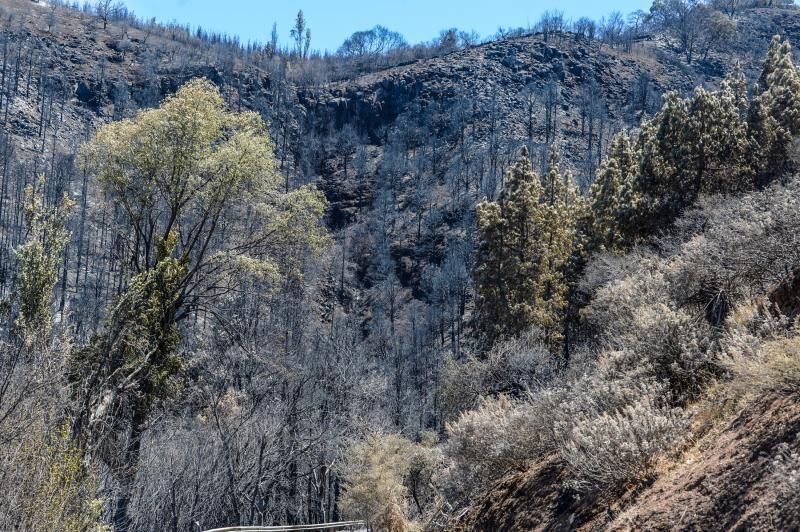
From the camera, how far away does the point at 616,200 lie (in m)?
30.5

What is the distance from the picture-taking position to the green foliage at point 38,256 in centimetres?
1104

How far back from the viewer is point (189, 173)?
62.2ft

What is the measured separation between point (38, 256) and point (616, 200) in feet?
78.4

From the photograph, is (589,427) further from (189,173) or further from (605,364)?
(189,173)

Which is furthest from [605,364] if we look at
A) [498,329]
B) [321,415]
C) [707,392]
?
[321,415]

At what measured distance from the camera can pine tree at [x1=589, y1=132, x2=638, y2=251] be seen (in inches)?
1128

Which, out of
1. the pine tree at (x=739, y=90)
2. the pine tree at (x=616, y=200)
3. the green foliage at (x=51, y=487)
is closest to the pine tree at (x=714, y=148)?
the pine tree at (x=616, y=200)

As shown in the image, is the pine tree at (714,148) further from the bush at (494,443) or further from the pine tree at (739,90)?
the bush at (494,443)

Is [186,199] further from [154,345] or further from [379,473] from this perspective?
[379,473]

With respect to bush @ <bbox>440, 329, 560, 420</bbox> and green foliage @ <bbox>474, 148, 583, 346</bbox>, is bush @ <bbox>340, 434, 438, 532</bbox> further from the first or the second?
green foliage @ <bbox>474, 148, 583, 346</bbox>

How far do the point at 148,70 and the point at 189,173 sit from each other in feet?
385

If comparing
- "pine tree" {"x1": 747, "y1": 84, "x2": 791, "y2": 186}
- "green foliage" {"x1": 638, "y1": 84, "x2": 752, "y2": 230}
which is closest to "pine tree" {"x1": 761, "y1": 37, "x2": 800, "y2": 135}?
"pine tree" {"x1": 747, "y1": 84, "x2": 791, "y2": 186}

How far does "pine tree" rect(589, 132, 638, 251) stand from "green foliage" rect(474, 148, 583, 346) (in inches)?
74.5

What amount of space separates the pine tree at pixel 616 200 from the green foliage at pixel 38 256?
21.3 metres
